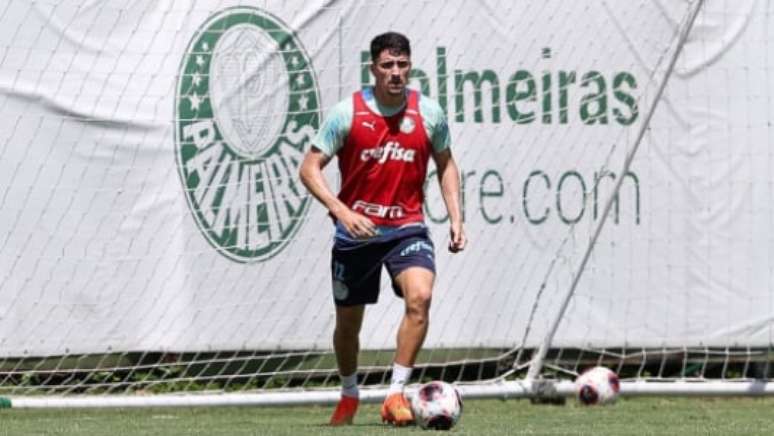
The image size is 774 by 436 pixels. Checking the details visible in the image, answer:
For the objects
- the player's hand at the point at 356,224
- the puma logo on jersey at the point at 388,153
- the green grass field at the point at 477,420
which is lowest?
the green grass field at the point at 477,420

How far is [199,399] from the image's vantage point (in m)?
10.5

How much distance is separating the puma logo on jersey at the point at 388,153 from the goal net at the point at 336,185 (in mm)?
1981

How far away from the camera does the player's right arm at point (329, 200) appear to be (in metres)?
8.65

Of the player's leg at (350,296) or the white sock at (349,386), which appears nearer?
the player's leg at (350,296)

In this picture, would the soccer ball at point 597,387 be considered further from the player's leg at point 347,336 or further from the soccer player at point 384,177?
the soccer player at point 384,177

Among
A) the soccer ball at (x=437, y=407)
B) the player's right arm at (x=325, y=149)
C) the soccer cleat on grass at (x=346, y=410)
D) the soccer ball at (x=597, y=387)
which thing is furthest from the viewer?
the soccer ball at (x=597, y=387)

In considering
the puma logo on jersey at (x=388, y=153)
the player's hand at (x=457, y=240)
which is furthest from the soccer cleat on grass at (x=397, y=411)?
the puma logo on jersey at (x=388, y=153)

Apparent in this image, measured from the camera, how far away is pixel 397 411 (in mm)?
8719

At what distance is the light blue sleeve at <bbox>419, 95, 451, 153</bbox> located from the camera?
29.9 feet

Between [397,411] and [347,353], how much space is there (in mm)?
640

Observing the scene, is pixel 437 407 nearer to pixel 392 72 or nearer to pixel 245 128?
pixel 392 72

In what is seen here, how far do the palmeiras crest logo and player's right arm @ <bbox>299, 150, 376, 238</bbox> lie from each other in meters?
1.89

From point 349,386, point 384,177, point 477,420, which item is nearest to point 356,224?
point 384,177

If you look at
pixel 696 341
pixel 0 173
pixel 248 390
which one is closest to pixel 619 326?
pixel 696 341
